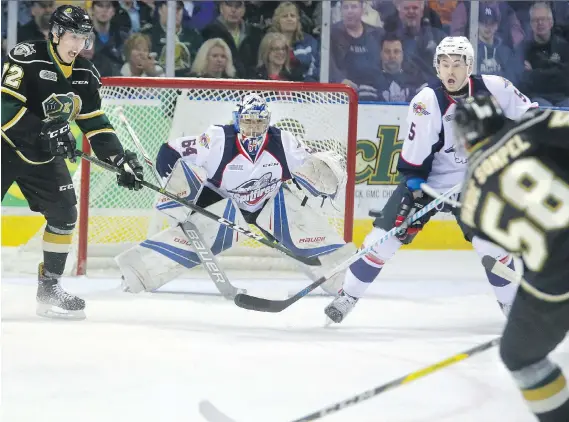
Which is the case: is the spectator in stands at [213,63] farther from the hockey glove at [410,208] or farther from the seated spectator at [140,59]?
the hockey glove at [410,208]

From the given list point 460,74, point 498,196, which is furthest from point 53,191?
point 498,196

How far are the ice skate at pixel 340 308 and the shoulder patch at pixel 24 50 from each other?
4.61 feet

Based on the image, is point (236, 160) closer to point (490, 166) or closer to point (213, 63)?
point (213, 63)

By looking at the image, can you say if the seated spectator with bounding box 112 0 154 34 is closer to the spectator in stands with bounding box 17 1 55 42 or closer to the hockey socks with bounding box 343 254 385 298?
the spectator in stands with bounding box 17 1 55 42

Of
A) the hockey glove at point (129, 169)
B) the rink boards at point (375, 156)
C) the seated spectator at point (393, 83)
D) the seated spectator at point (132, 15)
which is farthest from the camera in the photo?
the seated spectator at point (393, 83)

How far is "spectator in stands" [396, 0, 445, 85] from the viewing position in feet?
19.6

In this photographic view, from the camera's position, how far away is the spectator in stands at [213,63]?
580cm

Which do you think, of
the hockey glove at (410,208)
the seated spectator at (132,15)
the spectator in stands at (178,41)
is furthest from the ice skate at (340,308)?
the seated spectator at (132,15)

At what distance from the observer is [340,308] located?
136 inches

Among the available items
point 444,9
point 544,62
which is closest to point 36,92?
point 444,9

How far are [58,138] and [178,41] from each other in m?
2.59

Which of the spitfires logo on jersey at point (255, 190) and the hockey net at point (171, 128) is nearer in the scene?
the spitfires logo on jersey at point (255, 190)

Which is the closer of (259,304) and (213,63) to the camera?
(259,304)

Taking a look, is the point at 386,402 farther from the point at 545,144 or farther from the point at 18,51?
the point at 18,51
